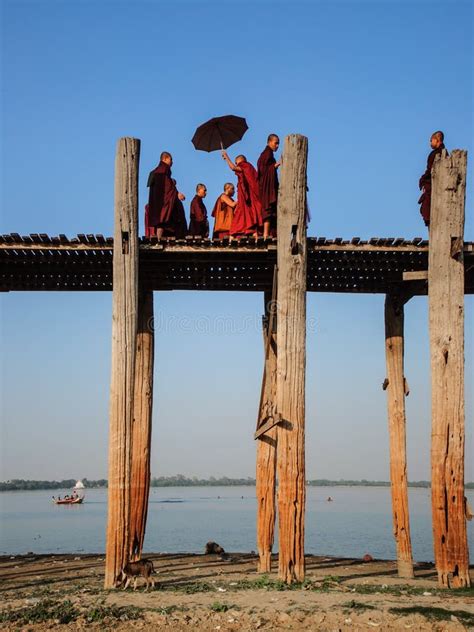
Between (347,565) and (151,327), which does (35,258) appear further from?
(347,565)

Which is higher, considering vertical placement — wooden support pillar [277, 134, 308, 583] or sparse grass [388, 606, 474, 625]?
wooden support pillar [277, 134, 308, 583]

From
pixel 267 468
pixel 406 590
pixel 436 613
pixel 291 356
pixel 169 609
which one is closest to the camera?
pixel 436 613

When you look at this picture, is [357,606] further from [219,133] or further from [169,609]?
[219,133]

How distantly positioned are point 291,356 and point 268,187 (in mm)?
3024

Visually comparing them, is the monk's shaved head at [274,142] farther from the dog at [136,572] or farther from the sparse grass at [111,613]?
the sparse grass at [111,613]

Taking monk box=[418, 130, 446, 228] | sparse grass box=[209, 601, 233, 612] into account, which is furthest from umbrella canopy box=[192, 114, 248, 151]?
sparse grass box=[209, 601, 233, 612]

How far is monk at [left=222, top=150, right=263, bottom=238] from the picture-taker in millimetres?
13148

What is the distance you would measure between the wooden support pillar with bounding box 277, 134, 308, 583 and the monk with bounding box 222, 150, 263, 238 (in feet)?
3.13

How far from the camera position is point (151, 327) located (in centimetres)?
1409

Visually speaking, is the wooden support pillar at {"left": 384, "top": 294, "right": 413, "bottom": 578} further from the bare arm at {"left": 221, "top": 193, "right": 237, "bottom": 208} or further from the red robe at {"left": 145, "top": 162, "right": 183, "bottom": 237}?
the red robe at {"left": 145, "top": 162, "right": 183, "bottom": 237}

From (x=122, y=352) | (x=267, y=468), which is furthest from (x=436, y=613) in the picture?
(x=122, y=352)

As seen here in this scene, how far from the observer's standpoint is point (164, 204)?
44.2ft

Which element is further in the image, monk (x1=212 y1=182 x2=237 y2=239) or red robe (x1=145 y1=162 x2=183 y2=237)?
monk (x1=212 y1=182 x2=237 y2=239)

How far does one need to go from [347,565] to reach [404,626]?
19.7 feet
